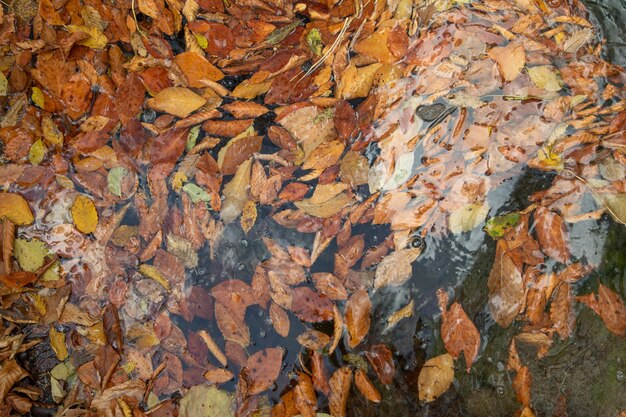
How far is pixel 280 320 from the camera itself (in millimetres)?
1754

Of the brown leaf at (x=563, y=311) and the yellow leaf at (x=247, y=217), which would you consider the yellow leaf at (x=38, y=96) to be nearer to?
the yellow leaf at (x=247, y=217)

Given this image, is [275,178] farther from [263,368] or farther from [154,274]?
[263,368]

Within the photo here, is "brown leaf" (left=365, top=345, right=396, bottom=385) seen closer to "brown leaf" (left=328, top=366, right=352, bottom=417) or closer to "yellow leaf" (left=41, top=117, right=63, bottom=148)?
"brown leaf" (left=328, top=366, right=352, bottom=417)

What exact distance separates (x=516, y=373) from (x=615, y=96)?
1.02m

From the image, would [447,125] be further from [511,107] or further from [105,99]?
[105,99]

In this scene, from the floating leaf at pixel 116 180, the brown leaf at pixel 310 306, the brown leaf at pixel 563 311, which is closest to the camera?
the brown leaf at pixel 563 311

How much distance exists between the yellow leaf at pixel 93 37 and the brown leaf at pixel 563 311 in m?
1.86

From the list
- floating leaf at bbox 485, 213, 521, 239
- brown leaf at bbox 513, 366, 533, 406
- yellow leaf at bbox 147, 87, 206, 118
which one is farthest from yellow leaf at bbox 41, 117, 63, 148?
brown leaf at bbox 513, 366, 533, 406

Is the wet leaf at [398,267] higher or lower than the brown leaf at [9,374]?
higher

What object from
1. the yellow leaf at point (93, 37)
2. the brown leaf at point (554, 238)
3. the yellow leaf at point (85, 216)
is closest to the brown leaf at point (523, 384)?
the brown leaf at point (554, 238)

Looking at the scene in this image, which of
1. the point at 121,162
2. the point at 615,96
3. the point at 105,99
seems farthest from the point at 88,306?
the point at 615,96

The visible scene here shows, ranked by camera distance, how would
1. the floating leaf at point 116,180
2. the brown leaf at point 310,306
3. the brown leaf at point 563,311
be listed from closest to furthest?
the brown leaf at point 563,311 < the brown leaf at point 310,306 < the floating leaf at point 116,180

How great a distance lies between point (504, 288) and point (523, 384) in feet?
1.08

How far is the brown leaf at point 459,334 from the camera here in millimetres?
1648
